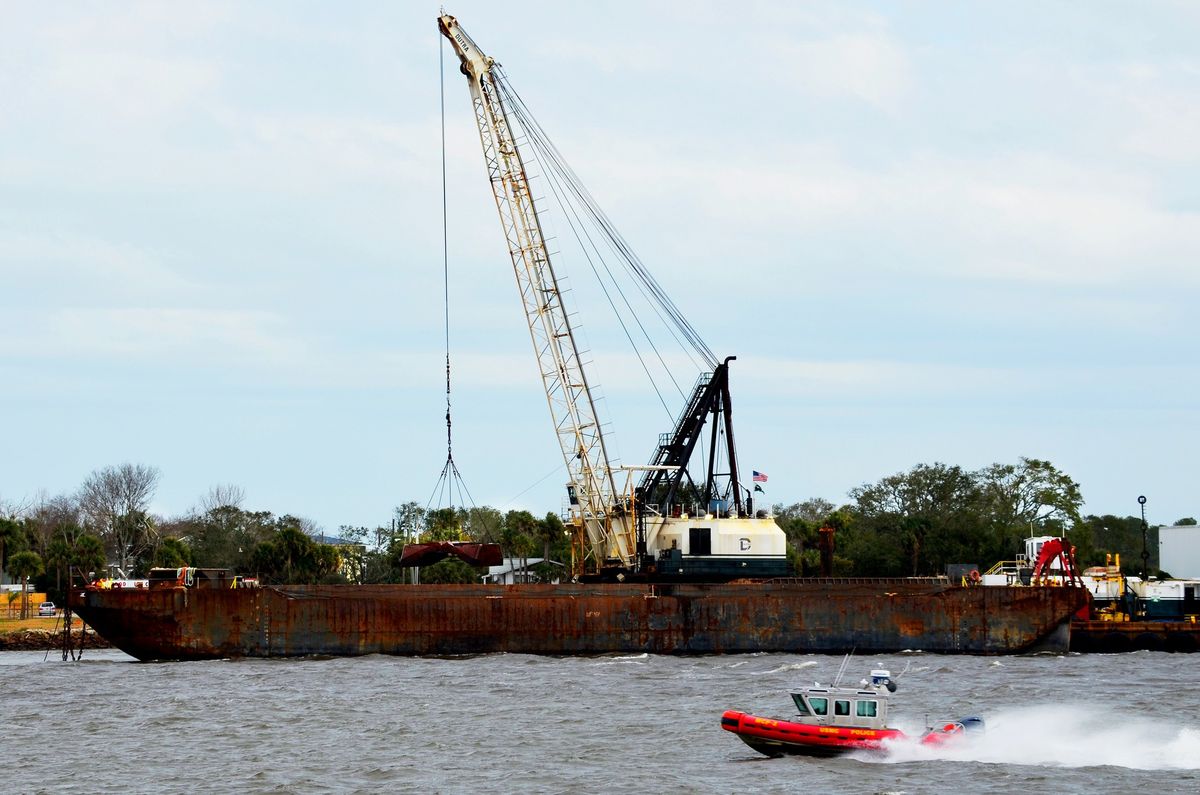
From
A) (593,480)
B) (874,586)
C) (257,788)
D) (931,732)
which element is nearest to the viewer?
(257,788)

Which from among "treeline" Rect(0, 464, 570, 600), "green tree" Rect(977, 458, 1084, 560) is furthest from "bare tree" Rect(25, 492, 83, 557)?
"green tree" Rect(977, 458, 1084, 560)

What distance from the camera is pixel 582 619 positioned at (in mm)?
69062

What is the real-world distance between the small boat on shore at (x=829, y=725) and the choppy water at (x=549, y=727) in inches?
19.3

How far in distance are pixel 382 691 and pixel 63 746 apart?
13438mm

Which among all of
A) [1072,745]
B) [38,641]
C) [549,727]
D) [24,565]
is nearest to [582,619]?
[549,727]

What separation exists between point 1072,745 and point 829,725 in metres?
7.77

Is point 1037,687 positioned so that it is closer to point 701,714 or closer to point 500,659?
point 701,714

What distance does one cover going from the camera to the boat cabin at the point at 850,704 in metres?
38.5

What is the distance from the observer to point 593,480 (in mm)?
79562

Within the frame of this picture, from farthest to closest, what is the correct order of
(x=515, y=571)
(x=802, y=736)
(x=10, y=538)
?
(x=515, y=571) < (x=10, y=538) < (x=802, y=736)

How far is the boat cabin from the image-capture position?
3853cm

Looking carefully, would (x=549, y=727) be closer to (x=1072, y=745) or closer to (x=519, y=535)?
(x=1072, y=745)

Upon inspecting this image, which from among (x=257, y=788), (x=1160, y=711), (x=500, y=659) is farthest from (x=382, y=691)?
(x=1160, y=711)

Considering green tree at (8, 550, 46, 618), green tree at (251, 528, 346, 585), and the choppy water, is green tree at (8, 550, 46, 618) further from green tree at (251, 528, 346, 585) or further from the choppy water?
the choppy water
